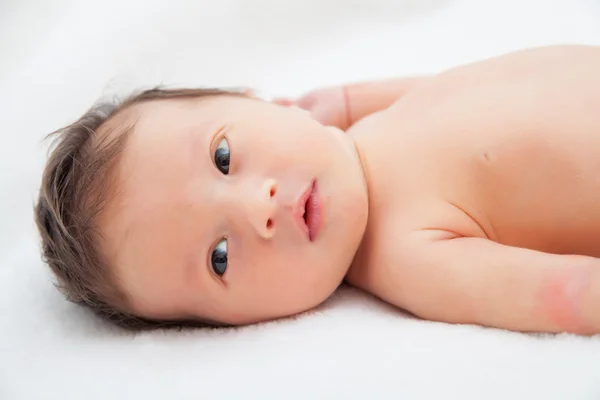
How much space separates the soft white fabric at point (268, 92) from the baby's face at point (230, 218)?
0.19ft

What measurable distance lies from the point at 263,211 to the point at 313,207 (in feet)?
0.28

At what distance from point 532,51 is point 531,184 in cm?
26

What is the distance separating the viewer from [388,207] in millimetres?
1009

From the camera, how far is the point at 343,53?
1.70 metres

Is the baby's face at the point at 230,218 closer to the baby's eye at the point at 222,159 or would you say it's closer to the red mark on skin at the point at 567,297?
the baby's eye at the point at 222,159

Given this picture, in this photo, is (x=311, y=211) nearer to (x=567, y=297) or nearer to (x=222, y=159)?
(x=222, y=159)

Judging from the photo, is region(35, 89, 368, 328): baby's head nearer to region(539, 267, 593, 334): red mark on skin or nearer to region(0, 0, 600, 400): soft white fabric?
region(0, 0, 600, 400): soft white fabric

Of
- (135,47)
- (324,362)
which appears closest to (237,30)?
(135,47)

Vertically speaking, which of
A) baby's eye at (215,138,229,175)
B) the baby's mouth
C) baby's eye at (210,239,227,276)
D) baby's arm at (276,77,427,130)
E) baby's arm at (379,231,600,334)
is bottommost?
baby's arm at (379,231,600,334)

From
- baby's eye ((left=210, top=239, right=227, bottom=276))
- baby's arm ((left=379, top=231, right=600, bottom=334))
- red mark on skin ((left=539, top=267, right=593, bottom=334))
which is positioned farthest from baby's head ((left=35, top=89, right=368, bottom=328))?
red mark on skin ((left=539, top=267, right=593, bottom=334))

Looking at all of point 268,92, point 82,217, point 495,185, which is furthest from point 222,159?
point 268,92

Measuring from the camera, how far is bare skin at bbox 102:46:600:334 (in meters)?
0.91

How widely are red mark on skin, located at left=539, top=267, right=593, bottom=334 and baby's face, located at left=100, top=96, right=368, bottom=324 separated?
11.3 inches

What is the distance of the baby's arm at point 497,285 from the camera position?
2.65 ft
